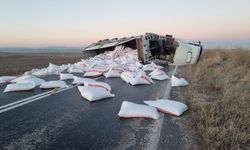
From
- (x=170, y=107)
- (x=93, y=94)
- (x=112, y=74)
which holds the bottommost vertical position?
(x=112, y=74)

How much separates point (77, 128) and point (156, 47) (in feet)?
45.5

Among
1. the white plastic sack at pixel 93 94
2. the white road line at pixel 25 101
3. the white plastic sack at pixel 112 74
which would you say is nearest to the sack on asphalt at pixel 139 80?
the white plastic sack at pixel 112 74

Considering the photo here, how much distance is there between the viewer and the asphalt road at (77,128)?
2914 mm

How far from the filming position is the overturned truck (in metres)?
14.8

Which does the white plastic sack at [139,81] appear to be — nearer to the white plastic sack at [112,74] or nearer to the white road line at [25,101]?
the white plastic sack at [112,74]

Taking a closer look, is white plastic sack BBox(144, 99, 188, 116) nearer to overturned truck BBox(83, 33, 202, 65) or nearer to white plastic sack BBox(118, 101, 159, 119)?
white plastic sack BBox(118, 101, 159, 119)

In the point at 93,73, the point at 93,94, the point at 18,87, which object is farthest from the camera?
the point at 93,73

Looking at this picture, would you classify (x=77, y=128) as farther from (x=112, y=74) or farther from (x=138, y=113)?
(x=112, y=74)

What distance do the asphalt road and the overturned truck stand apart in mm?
10067

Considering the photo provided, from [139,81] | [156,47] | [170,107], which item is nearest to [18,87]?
[139,81]

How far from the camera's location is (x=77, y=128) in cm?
349

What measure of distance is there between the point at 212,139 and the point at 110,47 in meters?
14.9

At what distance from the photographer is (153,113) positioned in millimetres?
4020

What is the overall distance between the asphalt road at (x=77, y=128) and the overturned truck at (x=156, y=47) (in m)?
10.1
